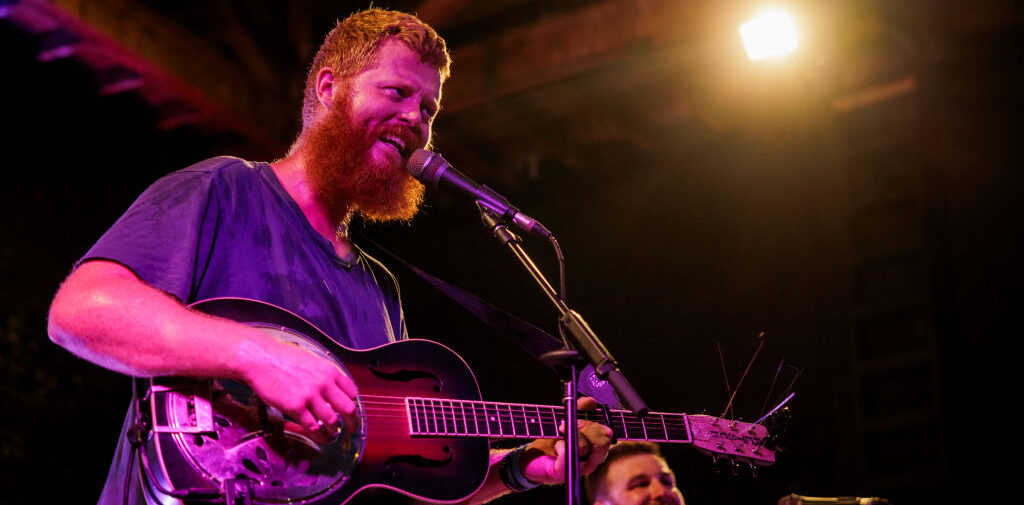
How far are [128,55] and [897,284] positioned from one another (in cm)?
565

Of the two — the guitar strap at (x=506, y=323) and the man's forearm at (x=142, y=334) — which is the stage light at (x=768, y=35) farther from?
the man's forearm at (x=142, y=334)

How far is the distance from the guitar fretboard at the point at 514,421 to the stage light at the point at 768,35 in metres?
3.84

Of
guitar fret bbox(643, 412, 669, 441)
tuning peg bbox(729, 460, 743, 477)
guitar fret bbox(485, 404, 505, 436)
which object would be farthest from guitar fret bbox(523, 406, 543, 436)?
tuning peg bbox(729, 460, 743, 477)

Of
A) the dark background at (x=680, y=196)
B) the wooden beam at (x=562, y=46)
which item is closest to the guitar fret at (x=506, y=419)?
the dark background at (x=680, y=196)

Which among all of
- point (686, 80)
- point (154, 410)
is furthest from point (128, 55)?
point (154, 410)

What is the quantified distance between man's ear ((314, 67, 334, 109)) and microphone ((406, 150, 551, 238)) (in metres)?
0.58

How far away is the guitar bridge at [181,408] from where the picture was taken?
2.02 metres

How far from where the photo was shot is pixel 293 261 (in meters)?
2.58

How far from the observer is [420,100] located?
3.09 metres

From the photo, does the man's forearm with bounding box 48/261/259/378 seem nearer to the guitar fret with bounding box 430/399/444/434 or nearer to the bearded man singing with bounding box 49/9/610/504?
the bearded man singing with bounding box 49/9/610/504

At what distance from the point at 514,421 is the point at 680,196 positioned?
455 centimetres

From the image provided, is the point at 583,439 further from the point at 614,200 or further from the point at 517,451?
the point at 614,200

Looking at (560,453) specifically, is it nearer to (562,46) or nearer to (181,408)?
(181,408)

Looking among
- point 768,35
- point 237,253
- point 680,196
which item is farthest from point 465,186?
point 680,196
